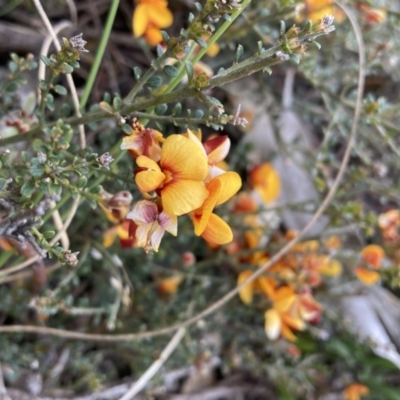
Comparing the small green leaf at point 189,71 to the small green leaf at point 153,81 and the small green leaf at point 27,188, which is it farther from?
the small green leaf at point 27,188

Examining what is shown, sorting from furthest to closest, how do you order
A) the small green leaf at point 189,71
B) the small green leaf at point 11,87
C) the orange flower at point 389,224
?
the orange flower at point 389,224, the small green leaf at point 11,87, the small green leaf at point 189,71

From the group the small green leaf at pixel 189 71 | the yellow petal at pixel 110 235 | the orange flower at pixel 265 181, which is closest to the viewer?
the small green leaf at pixel 189 71

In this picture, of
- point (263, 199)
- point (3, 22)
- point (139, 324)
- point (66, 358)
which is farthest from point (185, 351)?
point (3, 22)

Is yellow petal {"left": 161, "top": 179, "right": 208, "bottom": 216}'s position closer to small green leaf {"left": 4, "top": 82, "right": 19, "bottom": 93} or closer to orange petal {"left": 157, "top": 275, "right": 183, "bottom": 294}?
small green leaf {"left": 4, "top": 82, "right": 19, "bottom": 93}

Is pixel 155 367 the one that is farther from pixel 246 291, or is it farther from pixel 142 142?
pixel 142 142

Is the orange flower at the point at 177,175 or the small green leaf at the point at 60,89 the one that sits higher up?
the small green leaf at the point at 60,89

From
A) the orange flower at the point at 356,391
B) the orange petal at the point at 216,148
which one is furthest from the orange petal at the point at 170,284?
the orange petal at the point at 216,148

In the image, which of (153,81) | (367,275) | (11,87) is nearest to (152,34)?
(11,87)

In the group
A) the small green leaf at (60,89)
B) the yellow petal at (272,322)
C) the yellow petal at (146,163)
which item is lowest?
the yellow petal at (272,322)
